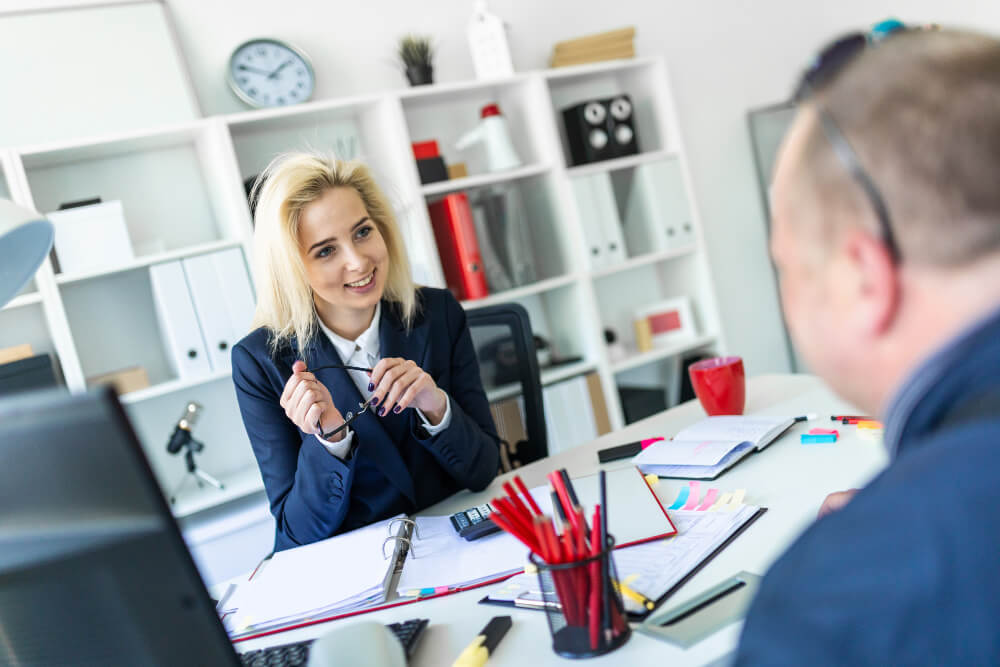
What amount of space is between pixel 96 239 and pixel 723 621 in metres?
2.20

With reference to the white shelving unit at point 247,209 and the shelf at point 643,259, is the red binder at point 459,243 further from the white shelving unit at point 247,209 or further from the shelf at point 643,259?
the shelf at point 643,259

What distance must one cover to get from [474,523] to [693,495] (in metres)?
0.34

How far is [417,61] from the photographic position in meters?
2.92

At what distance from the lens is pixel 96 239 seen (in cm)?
242

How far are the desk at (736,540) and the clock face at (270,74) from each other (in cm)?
175

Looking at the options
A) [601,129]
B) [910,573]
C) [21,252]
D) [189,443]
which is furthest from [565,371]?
[910,573]

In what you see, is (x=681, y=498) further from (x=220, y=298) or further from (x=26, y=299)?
(x=26, y=299)

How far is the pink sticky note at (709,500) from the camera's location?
1.17 metres

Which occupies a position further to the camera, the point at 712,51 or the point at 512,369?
the point at 712,51

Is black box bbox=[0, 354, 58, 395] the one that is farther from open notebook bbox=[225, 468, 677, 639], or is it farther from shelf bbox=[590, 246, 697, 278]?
shelf bbox=[590, 246, 697, 278]

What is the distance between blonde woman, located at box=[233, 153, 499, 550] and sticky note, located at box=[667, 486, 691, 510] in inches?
17.0

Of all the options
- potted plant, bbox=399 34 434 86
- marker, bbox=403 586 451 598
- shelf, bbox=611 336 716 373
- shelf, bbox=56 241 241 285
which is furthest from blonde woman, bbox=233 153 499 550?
shelf, bbox=611 336 716 373

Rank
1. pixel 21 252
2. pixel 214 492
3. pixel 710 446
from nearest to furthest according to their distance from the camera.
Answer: pixel 21 252 → pixel 710 446 → pixel 214 492

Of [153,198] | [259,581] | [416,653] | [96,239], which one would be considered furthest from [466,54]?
[416,653]
